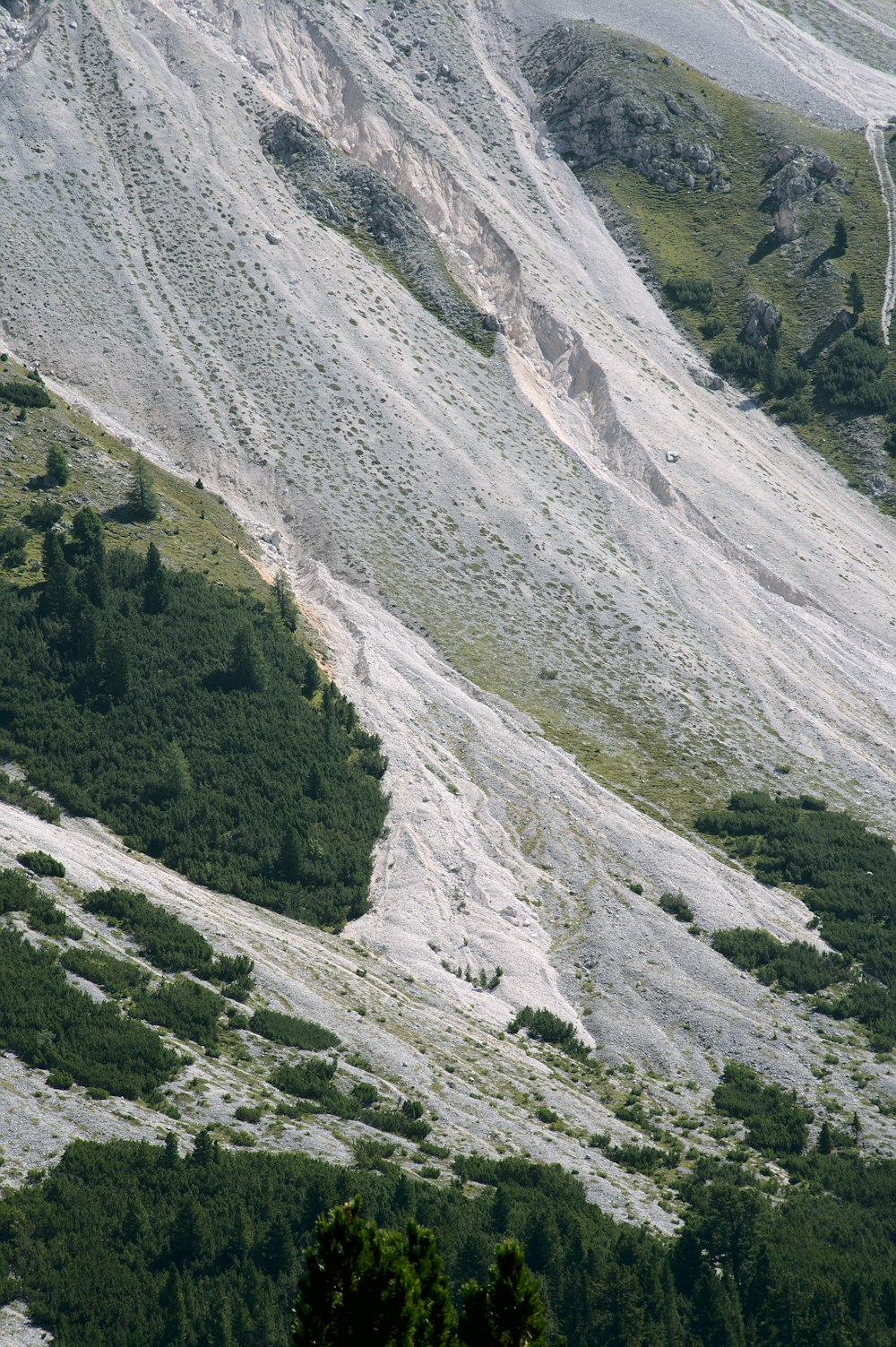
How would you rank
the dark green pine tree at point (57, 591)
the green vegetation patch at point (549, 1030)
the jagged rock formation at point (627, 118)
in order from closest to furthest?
the green vegetation patch at point (549, 1030) < the dark green pine tree at point (57, 591) < the jagged rock formation at point (627, 118)

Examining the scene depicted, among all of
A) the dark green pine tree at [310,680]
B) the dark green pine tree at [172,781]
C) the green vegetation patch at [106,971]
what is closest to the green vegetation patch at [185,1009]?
the green vegetation patch at [106,971]

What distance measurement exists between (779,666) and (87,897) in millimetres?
53511

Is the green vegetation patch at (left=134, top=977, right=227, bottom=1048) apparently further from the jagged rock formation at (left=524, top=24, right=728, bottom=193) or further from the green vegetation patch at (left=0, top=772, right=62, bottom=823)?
the jagged rock formation at (left=524, top=24, right=728, bottom=193)

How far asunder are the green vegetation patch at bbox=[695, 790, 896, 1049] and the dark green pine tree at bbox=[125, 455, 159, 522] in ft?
129

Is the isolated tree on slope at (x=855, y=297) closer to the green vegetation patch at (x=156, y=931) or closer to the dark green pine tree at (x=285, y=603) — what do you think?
the dark green pine tree at (x=285, y=603)

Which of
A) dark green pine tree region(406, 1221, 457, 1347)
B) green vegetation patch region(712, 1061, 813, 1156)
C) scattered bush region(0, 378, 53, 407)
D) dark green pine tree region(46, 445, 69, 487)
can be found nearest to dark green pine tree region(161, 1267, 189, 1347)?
dark green pine tree region(406, 1221, 457, 1347)

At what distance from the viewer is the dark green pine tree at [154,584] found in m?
69.8

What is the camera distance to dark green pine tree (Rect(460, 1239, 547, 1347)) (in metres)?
17.5

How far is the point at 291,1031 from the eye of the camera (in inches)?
1847

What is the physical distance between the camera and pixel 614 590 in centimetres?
8962

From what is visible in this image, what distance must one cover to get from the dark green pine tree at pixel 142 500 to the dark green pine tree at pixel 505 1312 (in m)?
65.9

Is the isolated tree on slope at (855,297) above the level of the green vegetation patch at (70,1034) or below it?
above

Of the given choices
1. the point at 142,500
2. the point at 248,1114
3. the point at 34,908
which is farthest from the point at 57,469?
the point at 248,1114

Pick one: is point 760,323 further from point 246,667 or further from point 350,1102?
point 350,1102
